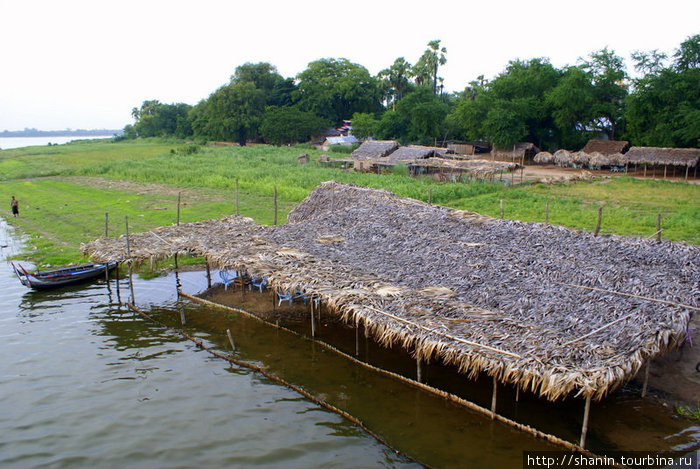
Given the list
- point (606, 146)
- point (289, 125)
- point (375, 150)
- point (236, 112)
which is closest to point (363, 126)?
point (289, 125)

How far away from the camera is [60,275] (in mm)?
15805

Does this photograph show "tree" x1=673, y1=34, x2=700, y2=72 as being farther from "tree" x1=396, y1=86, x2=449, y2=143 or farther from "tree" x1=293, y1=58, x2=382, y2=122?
"tree" x1=293, y1=58, x2=382, y2=122

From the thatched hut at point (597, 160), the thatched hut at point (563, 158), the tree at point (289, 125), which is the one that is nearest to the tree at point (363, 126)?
the tree at point (289, 125)

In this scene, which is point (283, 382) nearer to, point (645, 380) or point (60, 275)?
point (645, 380)

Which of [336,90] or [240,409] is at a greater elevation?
[336,90]

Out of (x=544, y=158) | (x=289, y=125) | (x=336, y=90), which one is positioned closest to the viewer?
(x=544, y=158)

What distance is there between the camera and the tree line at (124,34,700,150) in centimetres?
3691

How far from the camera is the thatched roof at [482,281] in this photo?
806cm

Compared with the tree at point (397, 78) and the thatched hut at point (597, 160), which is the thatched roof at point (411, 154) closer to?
the thatched hut at point (597, 160)

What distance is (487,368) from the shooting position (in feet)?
26.7

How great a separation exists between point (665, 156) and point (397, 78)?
40.0m

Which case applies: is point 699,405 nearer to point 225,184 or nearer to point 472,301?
point 472,301

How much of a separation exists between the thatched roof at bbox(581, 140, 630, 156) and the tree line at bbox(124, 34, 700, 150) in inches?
33.4

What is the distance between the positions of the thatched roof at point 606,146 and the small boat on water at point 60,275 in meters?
36.2
